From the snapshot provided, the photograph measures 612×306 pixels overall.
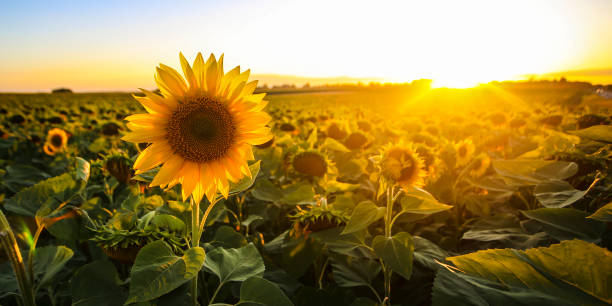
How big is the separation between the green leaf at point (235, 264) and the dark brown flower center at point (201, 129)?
46 cm

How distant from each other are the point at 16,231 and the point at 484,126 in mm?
7065

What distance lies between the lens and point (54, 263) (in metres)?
1.51

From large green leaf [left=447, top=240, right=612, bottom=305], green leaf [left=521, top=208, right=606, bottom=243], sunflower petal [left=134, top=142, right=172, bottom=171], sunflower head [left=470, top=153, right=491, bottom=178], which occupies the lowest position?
sunflower head [left=470, top=153, right=491, bottom=178]

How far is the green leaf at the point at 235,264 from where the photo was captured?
4.48 ft

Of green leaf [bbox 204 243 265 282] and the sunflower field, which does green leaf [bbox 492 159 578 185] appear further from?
green leaf [bbox 204 243 265 282]

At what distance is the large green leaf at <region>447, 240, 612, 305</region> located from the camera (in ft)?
1.71

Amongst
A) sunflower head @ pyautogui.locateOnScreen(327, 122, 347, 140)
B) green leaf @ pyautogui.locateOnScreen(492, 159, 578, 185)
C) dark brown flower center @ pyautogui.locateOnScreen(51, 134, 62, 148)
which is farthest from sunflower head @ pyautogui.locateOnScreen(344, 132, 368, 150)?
dark brown flower center @ pyautogui.locateOnScreen(51, 134, 62, 148)

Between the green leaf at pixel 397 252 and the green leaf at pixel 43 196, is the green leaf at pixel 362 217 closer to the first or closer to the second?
the green leaf at pixel 397 252

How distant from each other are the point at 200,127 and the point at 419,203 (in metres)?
1.23

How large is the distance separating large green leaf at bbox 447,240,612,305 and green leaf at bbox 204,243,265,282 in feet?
3.24

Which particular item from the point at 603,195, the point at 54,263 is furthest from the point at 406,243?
the point at 54,263

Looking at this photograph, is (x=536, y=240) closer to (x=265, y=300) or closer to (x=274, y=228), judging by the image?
(x=265, y=300)

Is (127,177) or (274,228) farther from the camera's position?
(274,228)

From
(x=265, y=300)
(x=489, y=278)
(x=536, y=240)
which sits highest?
(x=489, y=278)
